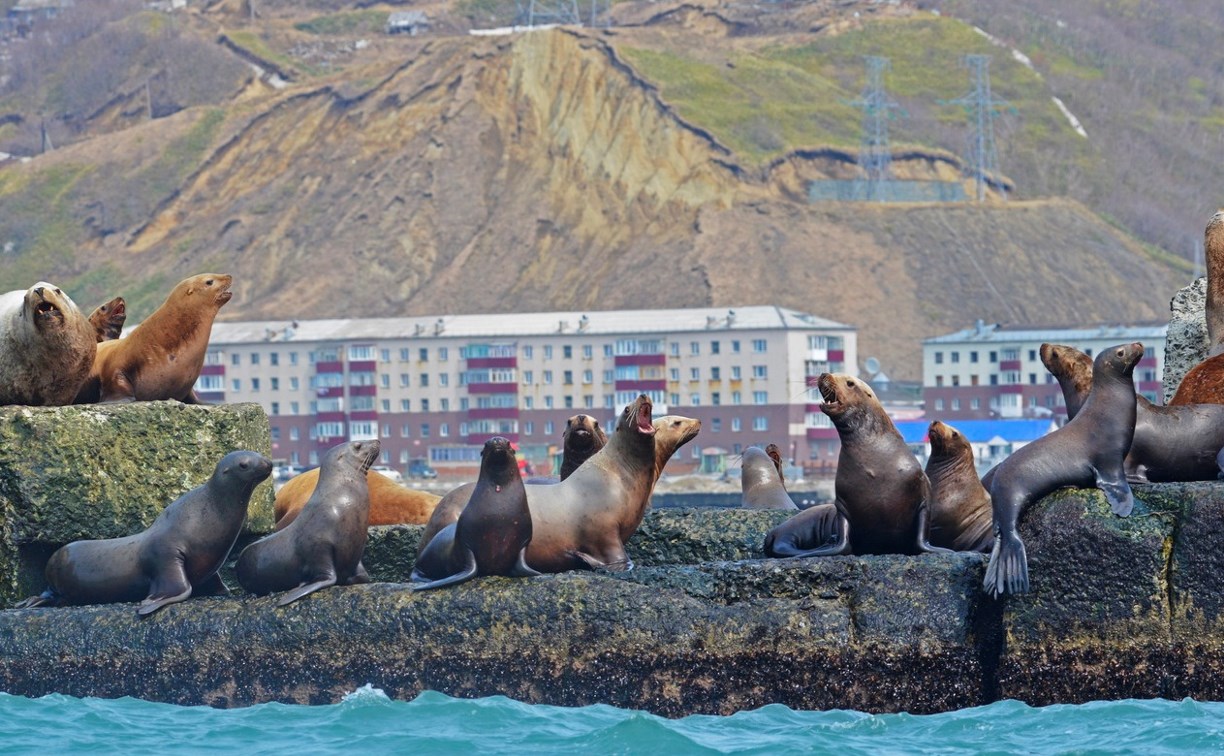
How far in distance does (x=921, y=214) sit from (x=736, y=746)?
13647 cm

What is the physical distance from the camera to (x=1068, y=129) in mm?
178500

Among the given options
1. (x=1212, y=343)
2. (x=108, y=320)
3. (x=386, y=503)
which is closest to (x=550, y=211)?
(x=108, y=320)


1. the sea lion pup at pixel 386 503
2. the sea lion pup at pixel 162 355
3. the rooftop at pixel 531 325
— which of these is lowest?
the sea lion pup at pixel 386 503

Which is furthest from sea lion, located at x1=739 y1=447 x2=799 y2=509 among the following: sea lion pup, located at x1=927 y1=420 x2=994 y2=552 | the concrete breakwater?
the concrete breakwater

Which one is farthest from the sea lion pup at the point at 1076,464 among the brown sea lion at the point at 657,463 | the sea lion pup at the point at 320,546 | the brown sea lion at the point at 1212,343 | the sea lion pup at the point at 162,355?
the sea lion pup at the point at 162,355

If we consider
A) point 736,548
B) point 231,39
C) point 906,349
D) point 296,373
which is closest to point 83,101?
point 231,39

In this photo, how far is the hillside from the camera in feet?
450

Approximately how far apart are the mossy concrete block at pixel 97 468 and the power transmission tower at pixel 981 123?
14139 cm

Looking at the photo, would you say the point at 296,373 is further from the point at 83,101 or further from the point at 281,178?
the point at 83,101

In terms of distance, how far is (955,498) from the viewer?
43.3ft

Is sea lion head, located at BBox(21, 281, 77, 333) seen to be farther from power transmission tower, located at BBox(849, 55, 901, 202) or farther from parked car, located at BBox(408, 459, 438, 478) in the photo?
power transmission tower, located at BBox(849, 55, 901, 202)

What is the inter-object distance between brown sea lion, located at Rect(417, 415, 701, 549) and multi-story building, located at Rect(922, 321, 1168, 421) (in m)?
102

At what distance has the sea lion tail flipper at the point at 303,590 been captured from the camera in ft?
40.5

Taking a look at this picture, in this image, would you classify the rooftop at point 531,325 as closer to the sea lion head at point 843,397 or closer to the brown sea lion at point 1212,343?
the brown sea lion at point 1212,343
